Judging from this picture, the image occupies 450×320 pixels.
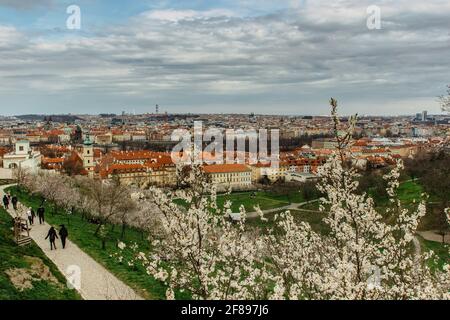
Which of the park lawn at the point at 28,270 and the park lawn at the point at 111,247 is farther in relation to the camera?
the park lawn at the point at 111,247

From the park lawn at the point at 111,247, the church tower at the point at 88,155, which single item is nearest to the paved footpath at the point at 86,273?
the park lawn at the point at 111,247

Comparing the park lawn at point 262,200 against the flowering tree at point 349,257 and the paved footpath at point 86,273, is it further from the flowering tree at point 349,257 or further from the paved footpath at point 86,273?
the flowering tree at point 349,257

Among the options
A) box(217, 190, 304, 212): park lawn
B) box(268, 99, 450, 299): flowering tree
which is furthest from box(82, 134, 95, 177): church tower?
box(268, 99, 450, 299): flowering tree

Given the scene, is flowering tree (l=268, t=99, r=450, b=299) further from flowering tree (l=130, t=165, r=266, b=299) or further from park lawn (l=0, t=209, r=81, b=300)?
park lawn (l=0, t=209, r=81, b=300)

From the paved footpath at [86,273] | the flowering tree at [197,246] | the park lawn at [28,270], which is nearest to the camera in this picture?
the flowering tree at [197,246]

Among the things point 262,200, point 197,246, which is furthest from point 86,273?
point 262,200

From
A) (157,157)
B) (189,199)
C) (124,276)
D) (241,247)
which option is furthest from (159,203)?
(157,157)

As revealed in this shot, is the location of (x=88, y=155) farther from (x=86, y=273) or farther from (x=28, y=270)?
(x=28, y=270)
